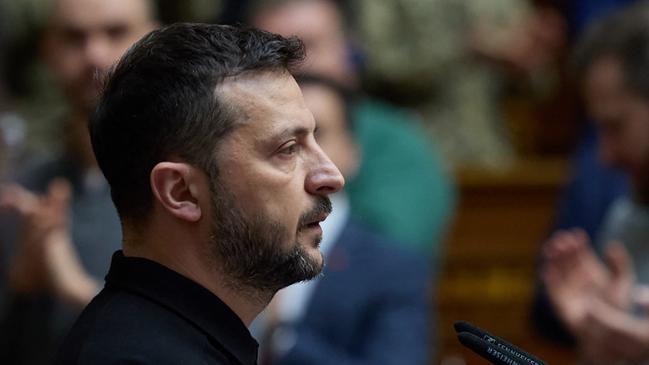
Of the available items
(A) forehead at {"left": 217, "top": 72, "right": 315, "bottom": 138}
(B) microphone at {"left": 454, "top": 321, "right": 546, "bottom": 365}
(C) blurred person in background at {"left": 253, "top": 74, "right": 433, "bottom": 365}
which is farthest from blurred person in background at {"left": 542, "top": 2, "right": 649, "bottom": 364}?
(A) forehead at {"left": 217, "top": 72, "right": 315, "bottom": 138}

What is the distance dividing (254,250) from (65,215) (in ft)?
3.99

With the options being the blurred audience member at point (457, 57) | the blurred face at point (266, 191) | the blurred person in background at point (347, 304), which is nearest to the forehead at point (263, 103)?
the blurred face at point (266, 191)

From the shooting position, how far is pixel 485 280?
3676mm

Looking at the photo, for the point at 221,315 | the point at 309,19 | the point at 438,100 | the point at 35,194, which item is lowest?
the point at 438,100

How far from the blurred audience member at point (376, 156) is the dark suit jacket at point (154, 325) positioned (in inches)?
56.9

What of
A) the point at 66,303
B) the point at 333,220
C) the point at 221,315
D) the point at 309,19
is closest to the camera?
the point at 221,315

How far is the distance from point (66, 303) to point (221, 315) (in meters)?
1.16

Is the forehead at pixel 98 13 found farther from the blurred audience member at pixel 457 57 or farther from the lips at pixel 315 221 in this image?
the lips at pixel 315 221

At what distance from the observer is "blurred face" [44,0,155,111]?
8.63 ft

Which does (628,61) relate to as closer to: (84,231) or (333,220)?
(333,220)

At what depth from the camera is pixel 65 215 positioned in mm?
2471

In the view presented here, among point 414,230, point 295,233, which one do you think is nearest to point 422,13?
point 414,230

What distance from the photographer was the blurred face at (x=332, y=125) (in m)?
2.59

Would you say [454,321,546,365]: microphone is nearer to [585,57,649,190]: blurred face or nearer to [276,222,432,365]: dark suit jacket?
Answer: [276,222,432,365]: dark suit jacket
